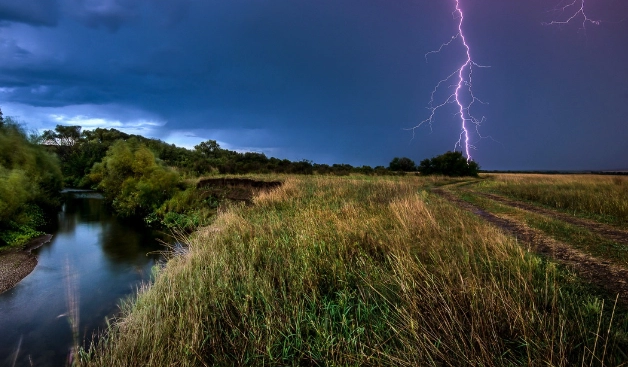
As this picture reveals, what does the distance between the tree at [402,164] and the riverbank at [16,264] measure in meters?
56.5

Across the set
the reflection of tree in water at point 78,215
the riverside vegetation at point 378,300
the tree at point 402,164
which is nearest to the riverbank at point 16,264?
the reflection of tree in water at point 78,215

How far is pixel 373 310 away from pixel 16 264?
15879mm

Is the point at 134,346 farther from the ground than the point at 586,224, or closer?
closer

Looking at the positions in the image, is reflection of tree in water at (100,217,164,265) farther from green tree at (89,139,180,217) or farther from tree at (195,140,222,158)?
tree at (195,140,222,158)

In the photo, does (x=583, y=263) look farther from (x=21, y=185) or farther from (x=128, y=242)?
(x=21, y=185)

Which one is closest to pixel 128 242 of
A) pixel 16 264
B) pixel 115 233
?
pixel 115 233

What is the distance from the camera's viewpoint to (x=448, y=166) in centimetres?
5162

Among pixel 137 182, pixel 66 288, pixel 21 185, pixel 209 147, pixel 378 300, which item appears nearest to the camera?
Result: pixel 378 300

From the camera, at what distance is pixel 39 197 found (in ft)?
82.8

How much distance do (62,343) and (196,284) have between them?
431cm

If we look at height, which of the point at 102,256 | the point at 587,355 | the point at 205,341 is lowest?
the point at 102,256

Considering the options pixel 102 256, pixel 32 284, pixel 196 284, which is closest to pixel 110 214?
pixel 102 256

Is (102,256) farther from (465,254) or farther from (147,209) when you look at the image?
(465,254)

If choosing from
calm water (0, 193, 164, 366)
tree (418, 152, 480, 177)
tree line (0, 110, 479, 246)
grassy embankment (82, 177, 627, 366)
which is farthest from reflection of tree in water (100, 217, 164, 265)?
tree (418, 152, 480, 177)
